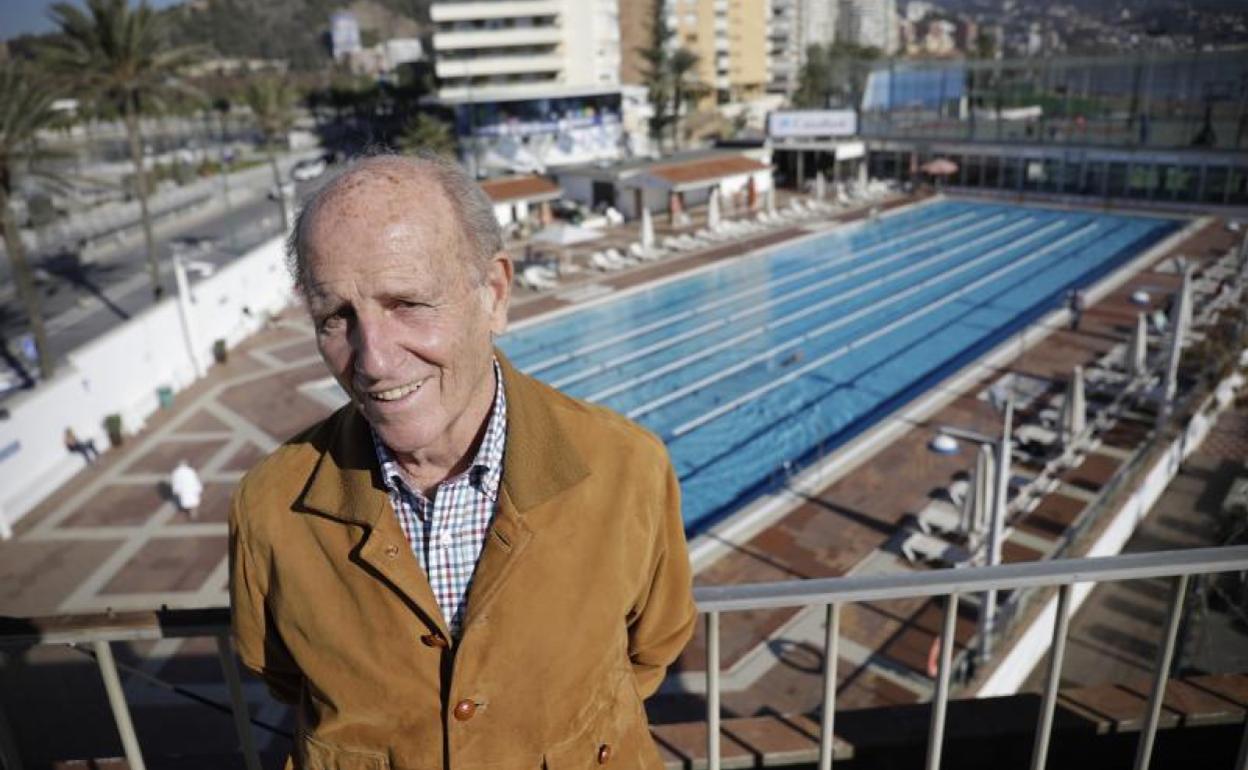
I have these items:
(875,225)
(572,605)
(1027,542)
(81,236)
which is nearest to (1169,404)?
(1027,542)

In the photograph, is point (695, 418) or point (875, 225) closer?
point (695, 418)

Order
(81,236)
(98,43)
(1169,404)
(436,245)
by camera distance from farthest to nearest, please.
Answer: (81,236) < (98,43) < (1169,404) < (436,245)

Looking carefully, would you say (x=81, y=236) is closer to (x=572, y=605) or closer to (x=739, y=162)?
(x=739, y=162)

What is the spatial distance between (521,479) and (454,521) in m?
0.17

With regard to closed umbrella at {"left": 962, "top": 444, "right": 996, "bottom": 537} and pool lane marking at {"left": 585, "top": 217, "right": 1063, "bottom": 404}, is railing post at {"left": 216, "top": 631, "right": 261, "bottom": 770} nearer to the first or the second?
closed umbrella at {"left": 962, "top": 444, "right": 996, "bottom": 537}

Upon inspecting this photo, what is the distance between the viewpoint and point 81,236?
108 feet

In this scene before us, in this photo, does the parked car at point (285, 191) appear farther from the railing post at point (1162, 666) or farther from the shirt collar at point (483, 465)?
the railing post at point (1162, 666)

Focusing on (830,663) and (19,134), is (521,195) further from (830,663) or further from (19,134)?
(830,663)

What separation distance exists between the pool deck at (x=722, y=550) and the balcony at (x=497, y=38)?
40498mm

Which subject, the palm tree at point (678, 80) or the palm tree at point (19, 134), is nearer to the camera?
the palm tree at point (19, 134)

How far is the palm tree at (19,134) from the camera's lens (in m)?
16.7

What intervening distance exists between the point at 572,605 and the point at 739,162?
34276 millimetres

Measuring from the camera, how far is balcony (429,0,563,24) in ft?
173

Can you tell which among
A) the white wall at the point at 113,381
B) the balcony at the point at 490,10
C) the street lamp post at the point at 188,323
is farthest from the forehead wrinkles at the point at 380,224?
the balcony at the point at 490,10
